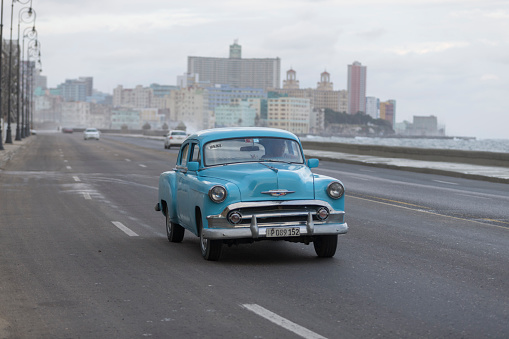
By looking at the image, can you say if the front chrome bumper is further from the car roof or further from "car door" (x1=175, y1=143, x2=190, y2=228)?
the car roof

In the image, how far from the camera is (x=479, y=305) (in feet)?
25.0

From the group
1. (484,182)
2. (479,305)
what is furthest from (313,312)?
(484,182)

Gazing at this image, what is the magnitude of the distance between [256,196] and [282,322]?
3.10 meters

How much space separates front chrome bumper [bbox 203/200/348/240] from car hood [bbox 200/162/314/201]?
98 millimetres

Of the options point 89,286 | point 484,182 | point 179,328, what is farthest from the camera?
point 484,182

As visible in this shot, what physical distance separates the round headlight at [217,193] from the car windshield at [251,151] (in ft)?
3.35

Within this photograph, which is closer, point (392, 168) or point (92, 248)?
point (92, 248)

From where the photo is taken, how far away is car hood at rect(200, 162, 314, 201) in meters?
9.88

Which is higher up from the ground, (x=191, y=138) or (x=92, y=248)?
(x=191, y=138)

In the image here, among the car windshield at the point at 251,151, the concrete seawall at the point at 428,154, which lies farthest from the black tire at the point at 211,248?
the concrete seawall at the point at 428,154

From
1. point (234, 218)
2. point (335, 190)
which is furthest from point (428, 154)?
point (234, 218)

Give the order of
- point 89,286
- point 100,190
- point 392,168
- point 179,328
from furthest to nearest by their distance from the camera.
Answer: point 392,168, point 100,190, point 89,286, point 179,328

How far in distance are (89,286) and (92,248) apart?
290 centimetres

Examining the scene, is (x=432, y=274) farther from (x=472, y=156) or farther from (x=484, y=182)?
(x=472, y=156)
